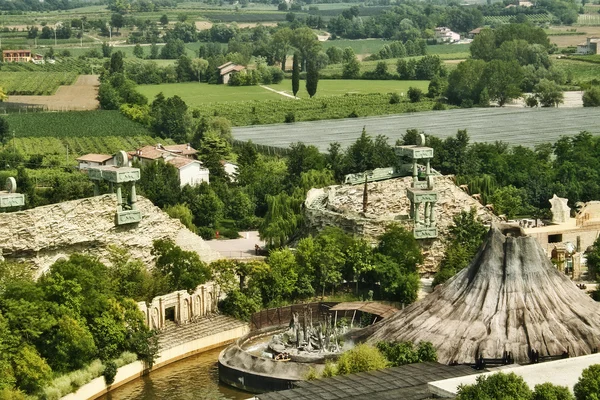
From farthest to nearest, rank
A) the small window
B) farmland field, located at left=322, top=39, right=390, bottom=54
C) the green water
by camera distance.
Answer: farmland field, located at left=322, top=39, right=390, bottom=54 < the small window < the green water

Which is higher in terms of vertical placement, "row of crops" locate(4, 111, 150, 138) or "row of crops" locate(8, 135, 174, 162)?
"row of crops" locate(8, 135, 174, 162)

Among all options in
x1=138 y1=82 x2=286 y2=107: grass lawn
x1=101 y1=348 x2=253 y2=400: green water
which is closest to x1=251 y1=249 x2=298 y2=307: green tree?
x1=101 y1=348 x2=253 y2=400: green water

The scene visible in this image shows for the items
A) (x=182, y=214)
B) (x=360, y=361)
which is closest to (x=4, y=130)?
(x=182, y=214)

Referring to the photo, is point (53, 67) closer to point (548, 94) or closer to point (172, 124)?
point (172, 124)

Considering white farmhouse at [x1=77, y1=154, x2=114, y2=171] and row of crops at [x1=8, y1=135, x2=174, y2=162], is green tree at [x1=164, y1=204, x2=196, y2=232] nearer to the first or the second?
white farmhouse at [x1=77, y1=154, x2=114, y2=171]

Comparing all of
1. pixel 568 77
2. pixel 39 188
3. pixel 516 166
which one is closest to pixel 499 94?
pixel 568 77

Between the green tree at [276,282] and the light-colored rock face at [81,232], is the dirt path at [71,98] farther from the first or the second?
the green tree at [276,282]
